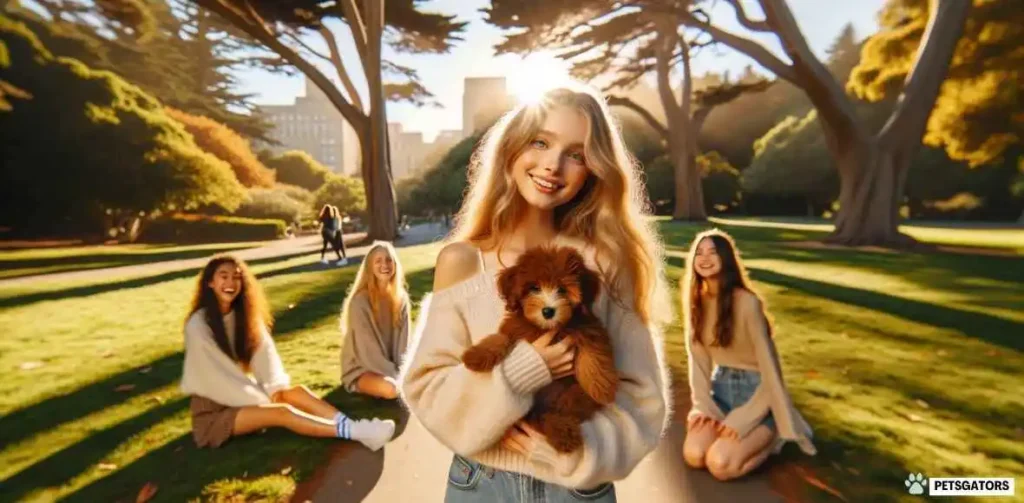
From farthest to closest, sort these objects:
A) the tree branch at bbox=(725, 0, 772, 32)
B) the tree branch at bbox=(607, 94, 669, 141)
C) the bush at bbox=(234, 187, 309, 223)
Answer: the tree branch at bbox=(607, 94, 669, 141)
the tree branch at bbox=(725, 0, 772, 32)
the bush at bbox=(234, 187, 309, 223)

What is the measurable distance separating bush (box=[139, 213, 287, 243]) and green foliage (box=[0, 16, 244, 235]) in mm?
109

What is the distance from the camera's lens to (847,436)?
9.02ft

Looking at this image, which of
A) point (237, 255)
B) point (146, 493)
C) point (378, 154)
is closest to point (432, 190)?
point (378, 154)

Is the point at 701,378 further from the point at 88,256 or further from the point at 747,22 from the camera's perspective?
the point at 88,256

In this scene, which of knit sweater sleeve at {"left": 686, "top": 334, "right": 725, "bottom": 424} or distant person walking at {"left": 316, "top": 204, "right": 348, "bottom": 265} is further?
distant person walking at {"left": 316, "top": 204, "right": 348, "bottom": 265}

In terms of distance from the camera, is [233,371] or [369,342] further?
[369,342]

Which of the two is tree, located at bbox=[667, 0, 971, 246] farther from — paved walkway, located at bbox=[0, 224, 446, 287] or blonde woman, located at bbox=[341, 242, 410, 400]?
blonde woman, located at bbox=[341, 242, 410, 400]

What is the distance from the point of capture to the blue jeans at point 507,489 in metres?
0.95

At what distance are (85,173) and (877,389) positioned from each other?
5.34 metres

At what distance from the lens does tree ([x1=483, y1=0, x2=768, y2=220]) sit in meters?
4.85

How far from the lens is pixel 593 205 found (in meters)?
0.99

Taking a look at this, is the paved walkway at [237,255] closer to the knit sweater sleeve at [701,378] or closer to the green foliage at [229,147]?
the green foliage at [229,147]

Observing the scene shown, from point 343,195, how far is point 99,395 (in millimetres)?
2176

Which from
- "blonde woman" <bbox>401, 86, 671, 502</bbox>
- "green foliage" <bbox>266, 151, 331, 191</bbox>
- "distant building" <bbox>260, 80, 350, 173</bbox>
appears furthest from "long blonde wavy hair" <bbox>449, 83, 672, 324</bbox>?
"distant building" <bbox>260, 80, 350, 173</bbox>
